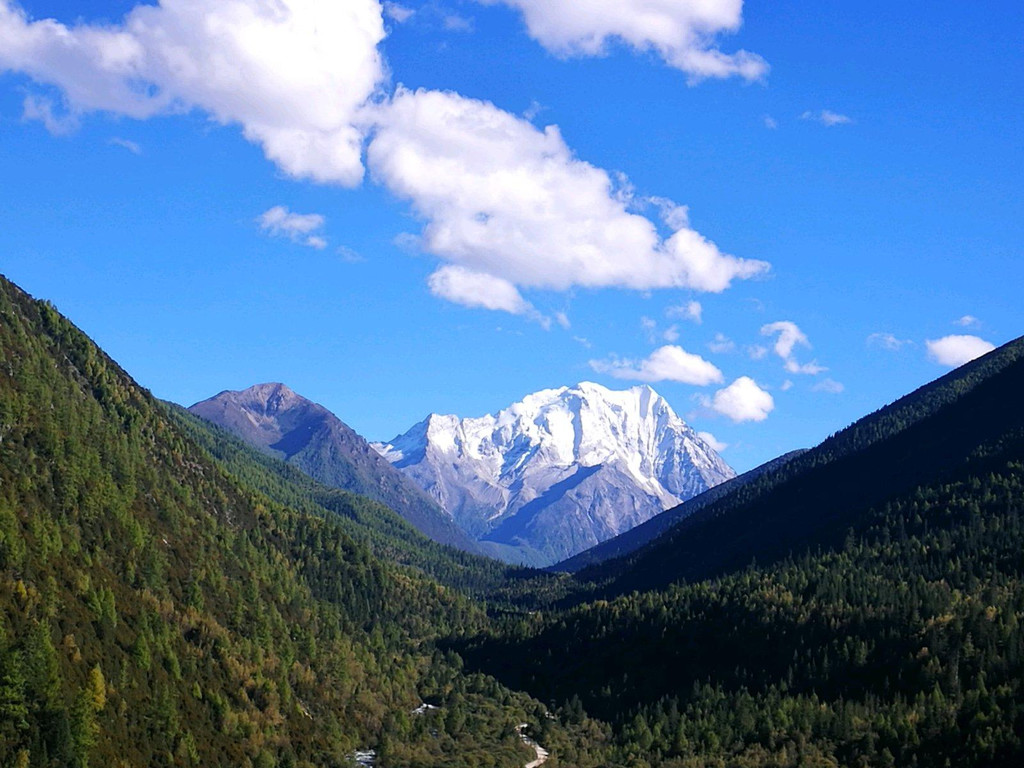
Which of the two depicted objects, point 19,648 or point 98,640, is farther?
point 98,640

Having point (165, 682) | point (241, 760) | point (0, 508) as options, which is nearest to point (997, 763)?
point (241, 760)

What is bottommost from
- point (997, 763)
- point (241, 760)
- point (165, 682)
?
point (997, 763)

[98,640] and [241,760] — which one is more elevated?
[98,640]

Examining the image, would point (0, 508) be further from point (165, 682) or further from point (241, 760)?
point (241, 760)

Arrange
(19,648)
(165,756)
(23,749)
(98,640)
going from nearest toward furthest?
(23,749)
(19,648)
(165,756)
(98,640)

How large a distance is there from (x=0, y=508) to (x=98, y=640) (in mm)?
30290

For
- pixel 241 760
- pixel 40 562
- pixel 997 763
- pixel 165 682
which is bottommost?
pixel 997 763

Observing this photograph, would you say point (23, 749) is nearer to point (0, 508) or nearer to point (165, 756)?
point (165, 756)

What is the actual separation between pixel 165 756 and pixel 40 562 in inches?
1729

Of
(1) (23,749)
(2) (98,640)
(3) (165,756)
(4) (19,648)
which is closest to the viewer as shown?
(1) (23,749)

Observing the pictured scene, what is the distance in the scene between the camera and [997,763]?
618 feet

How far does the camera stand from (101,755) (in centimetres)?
16875

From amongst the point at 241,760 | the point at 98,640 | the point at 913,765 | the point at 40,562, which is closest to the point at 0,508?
the point at 40,562

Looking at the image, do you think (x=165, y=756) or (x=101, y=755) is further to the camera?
→ (x=165, y=756)
